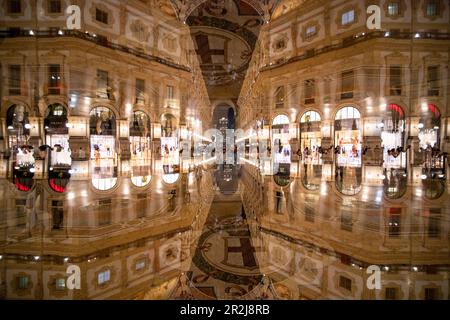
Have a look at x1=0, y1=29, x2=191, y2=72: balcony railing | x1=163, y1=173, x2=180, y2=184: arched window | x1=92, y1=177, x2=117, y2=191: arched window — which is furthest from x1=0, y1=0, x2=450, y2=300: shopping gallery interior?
x1=163, y1=173, x2=180, y2=184: arched window

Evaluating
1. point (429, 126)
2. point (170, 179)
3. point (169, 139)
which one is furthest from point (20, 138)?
point (429, 126)

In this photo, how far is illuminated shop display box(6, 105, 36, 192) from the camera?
32.1ft

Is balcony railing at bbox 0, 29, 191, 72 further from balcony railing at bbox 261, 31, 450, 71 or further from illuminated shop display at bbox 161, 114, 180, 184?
balcony railing at bbox 261, 31, 450, 71

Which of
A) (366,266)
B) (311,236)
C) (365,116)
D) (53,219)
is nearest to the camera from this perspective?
(366,266)

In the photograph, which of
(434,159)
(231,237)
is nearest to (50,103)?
(231,237)

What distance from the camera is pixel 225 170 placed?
12750 mm

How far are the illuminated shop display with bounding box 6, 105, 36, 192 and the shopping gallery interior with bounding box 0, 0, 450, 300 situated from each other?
0.06 metres

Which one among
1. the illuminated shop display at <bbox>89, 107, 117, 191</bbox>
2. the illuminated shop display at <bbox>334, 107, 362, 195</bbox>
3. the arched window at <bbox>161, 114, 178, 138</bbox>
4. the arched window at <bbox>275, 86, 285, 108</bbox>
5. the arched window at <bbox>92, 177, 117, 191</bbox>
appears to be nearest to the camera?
the arched window at <bbox>92, 177, 117, 191</bbox>

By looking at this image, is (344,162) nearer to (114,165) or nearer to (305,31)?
(305,31)

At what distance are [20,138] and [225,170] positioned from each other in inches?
354

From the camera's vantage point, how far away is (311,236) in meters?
3.22

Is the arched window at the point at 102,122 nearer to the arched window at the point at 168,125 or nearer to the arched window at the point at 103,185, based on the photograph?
the arched window at the point at 168,125
